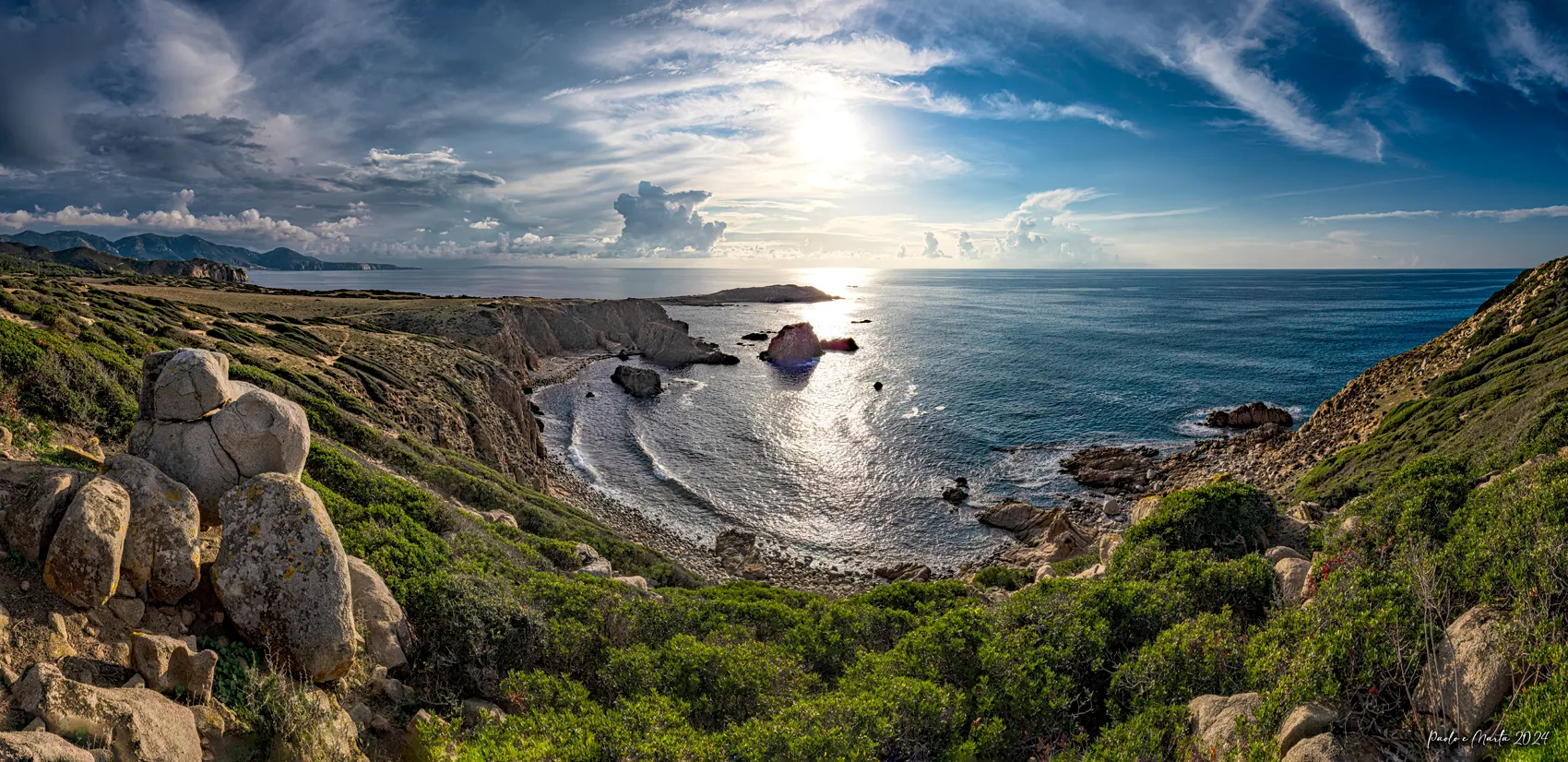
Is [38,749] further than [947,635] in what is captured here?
No

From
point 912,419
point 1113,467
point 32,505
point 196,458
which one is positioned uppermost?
point 196,458

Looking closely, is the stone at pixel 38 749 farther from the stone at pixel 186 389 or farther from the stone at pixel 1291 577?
A: the stone at pixel 1291 577

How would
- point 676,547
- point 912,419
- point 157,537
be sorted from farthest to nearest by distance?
point 912,419 → point 676,547 → point 157,537

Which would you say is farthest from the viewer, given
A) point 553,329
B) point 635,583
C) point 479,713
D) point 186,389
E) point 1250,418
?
point 553,329

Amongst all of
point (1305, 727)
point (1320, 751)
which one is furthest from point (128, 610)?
point (1305, 727)

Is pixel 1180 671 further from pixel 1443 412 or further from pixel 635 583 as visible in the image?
pixel 1443 412

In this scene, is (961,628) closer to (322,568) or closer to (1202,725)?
(1202,725)

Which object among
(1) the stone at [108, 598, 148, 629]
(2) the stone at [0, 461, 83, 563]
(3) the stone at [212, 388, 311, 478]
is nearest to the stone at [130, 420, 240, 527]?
(3) the stone at [212, 388, 311, 478]
